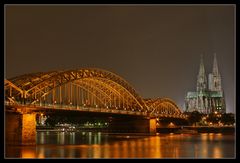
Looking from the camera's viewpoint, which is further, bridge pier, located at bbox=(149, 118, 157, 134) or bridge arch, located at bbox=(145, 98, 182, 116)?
bridge arch, located at bbox=(145, 98, 182, 116)

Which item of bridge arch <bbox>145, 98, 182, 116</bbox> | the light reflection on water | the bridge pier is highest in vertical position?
bridge arch <bbox>145, 98, 182, 116</bbox>

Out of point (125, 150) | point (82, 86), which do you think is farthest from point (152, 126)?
point (125, 150)

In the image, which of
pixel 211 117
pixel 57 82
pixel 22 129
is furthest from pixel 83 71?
pixel 211 117

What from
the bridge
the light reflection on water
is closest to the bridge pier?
the bridge

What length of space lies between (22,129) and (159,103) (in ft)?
254

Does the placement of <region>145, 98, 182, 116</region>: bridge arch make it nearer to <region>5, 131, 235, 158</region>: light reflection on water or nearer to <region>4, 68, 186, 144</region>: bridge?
<region>4, 68, 186, 144</region>: bridge

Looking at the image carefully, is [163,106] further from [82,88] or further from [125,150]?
[125,150]

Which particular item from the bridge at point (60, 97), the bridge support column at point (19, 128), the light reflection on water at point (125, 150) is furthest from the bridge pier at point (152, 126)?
the bridge support column at point (19, 128)

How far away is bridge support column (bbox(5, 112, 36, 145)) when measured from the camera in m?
57.7

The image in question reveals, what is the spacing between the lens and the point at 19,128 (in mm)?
58031

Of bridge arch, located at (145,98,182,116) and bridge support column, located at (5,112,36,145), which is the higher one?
bridge arch, located at (145,98,182,116)

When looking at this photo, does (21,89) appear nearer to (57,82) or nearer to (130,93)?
(57,82)
